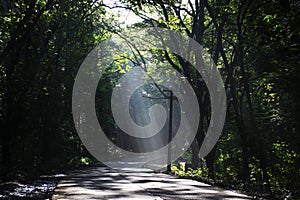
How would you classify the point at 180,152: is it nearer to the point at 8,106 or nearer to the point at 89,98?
the point at 89,98

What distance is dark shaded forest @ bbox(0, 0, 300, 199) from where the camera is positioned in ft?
47.1

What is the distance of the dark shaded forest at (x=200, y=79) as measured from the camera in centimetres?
1437

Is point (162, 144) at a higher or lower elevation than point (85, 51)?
lower

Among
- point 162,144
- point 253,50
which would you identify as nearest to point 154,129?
point 162,144

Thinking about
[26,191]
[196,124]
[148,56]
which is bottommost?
[26,191]

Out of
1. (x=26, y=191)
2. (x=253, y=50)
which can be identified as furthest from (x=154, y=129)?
(x=26, y=191)

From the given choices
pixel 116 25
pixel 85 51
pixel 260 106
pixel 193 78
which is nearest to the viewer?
pixel 260 106

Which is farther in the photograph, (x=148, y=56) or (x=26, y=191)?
(x=148, y=56)

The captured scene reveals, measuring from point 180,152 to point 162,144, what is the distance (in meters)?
25.6

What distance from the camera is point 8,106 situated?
73.3ft

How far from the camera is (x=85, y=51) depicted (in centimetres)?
3981

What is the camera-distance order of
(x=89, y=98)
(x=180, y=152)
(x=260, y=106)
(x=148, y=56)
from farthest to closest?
(x=180, y=152) → (x=89, y=98) → (x=148, y=56) → (x=260, y=106)

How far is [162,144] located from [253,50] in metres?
69.0

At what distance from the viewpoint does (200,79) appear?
1121 inches
